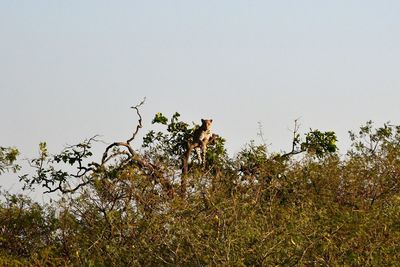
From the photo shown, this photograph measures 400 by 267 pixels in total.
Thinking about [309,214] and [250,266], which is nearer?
[250,266]

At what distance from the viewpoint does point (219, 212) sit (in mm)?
20203

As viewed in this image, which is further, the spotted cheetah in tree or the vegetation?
the spotted cheetah in tree

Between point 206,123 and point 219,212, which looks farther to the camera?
point 206,123

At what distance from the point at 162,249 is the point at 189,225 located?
0.82 m

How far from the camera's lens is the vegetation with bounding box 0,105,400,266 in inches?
752

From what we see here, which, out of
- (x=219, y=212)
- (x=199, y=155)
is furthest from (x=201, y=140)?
(x=219, y=212)

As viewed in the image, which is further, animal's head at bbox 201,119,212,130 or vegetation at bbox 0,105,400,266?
animal's head at bbox 201,119,212,130

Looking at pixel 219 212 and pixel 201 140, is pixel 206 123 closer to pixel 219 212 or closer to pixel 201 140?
pixel 201 140

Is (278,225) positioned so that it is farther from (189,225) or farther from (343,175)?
(343,175)

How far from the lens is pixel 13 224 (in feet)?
93.6

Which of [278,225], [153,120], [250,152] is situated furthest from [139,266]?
[153,120]

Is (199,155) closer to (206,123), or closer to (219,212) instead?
(206,123)

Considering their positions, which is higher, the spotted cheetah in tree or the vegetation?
the spotted cheetah in tree

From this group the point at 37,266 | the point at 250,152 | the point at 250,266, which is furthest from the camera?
the point at 250,152
